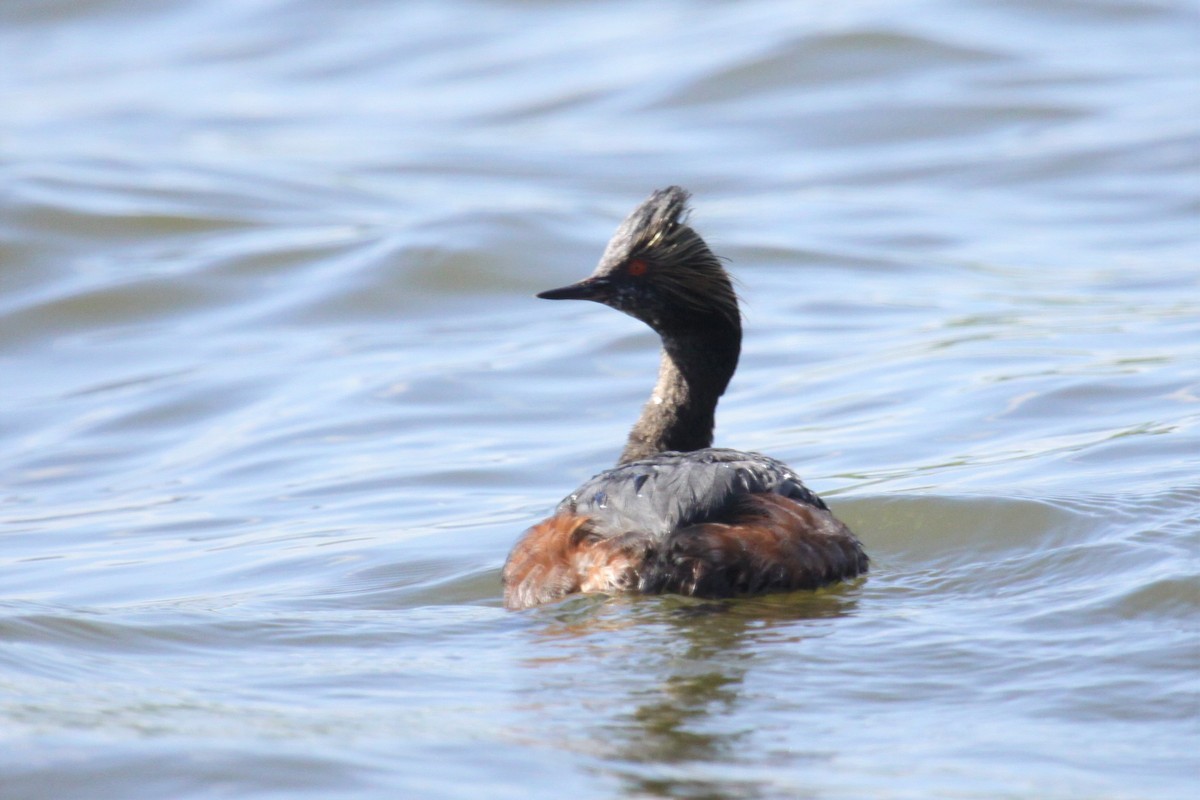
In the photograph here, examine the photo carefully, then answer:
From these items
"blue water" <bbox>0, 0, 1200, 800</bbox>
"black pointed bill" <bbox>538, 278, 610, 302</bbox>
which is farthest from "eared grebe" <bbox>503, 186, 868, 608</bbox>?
"blue water" <bbox>0, 0, 1200, 800</bbox>

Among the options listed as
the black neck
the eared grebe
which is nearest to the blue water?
the eared grebe

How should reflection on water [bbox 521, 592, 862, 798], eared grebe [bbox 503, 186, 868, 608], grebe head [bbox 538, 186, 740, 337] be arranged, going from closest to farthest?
reflection on water [bbox 521, 592, 862, 798] → eared grebe [bbox 503, 186, 868, 608] → grebe head [bbox 538, 186, 740, 337]

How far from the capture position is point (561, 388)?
10883mm

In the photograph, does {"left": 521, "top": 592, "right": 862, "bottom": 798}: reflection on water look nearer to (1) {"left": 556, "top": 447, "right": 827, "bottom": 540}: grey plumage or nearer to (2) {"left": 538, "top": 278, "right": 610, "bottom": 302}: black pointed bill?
(1) {"left": 556, "top": 447, "right": 827, "bottom": 540}: grey plumage

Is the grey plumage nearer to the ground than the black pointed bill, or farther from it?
nearer to the ground

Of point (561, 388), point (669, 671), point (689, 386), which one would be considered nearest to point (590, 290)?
point (689, 386)

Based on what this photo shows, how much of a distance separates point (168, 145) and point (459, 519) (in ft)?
39.2

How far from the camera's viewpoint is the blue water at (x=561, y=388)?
463 centimetres

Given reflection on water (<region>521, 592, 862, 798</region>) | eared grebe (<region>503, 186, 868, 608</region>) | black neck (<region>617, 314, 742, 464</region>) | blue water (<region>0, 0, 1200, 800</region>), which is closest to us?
reflection on water (<region>521, 592, 862, 798</region>)

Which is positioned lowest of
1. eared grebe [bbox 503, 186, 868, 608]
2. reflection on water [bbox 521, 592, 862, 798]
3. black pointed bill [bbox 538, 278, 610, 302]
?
reflection on water [bbox 521, 592, 862, 798]

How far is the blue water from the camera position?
182 inches

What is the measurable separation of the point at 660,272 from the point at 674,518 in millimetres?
1431

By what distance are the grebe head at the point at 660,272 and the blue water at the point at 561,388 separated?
47.5 inches

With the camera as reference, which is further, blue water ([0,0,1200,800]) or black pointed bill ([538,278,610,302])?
black pointed bill ([538,278,610,302])
